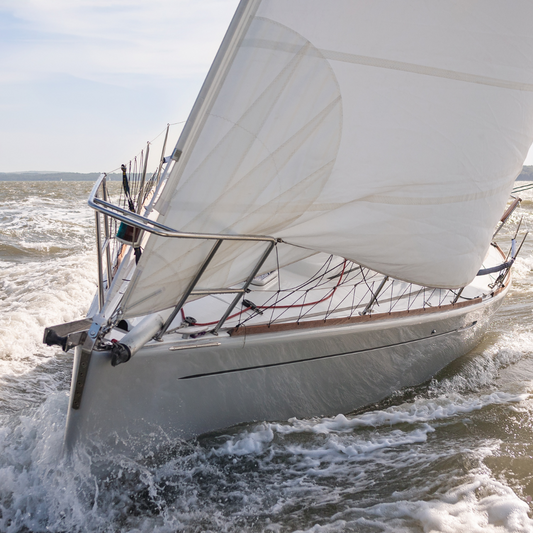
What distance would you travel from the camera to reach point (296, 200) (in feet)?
7.66

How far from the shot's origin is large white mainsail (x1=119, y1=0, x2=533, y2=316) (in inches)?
83.2

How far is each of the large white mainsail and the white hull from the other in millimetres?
453

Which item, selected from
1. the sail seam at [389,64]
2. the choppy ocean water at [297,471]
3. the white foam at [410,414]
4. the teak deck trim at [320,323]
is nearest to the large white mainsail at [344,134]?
the sail seam at [389,64]

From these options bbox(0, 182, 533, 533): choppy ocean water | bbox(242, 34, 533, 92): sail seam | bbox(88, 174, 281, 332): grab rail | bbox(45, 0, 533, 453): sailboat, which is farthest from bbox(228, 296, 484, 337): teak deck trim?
bbox(242, 34, 533, 92): sail seam

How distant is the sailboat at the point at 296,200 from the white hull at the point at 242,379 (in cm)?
1

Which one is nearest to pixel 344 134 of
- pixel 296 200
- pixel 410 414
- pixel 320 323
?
pixel 296 200

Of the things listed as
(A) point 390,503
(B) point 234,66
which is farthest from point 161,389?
(B) point 234,66

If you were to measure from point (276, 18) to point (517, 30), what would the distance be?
61.0 inches

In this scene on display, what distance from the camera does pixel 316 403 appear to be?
3.36m

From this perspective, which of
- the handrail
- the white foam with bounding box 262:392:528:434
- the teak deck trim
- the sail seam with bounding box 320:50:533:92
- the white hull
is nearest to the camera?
the handrail

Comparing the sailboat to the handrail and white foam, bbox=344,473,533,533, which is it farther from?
white foam, bbox=344,473,533,533

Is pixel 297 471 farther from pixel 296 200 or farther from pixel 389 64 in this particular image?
pixel 389 64

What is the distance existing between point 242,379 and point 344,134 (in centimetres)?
161

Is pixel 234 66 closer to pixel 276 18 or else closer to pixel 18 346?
pixel 276 18
